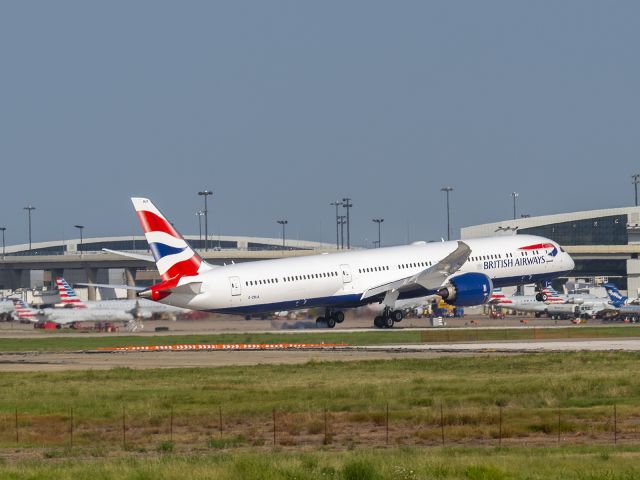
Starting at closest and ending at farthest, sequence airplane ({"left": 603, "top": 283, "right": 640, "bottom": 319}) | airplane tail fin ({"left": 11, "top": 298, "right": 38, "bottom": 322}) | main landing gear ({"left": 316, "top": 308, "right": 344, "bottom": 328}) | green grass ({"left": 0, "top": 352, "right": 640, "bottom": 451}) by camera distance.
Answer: green grass ({"left": 0, "top": 352, "right": 640, "bottom": 451}), main landing gear ({"left": 316, "top": 308, "right": 344, "bottom": 328}), airplane ({"left": 603, "top": 283, "right": 640, "bottom": 319}), airplane tail fin ({"left": 11, "top": 298, "right": 38, "bottom": 322})

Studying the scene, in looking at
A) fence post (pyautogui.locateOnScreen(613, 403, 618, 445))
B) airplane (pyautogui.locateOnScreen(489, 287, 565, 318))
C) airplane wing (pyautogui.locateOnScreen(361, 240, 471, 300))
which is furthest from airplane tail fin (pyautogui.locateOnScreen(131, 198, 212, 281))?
airplane (pyautogui.locateOnScreen(489, 287, 565, 318))

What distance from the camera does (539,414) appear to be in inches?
1657

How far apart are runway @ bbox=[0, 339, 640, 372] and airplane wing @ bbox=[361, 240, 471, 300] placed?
13358 mm

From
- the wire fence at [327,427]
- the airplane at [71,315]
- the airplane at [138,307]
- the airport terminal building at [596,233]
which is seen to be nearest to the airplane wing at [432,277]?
the airplane at [138,307]

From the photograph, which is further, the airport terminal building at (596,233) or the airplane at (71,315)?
the airport terminal building at (596,233)

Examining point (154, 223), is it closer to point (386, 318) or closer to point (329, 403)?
point (386, 318)

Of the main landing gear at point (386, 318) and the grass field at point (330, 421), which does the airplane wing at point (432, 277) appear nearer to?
the main landing gear at point (386, 318)

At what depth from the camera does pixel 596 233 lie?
192750 millimetres

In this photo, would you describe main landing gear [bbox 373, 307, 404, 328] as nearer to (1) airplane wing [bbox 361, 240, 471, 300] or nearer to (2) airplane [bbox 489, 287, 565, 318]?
(1) airplane wing [bbox 361, 240, 471, 300]

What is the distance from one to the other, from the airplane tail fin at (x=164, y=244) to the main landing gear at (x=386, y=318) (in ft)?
50.8

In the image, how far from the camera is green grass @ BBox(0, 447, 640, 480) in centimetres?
2898

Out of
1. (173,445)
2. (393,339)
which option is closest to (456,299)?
(393,339)

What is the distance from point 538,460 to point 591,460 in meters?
1.31

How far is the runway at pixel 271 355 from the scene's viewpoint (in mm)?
65062
